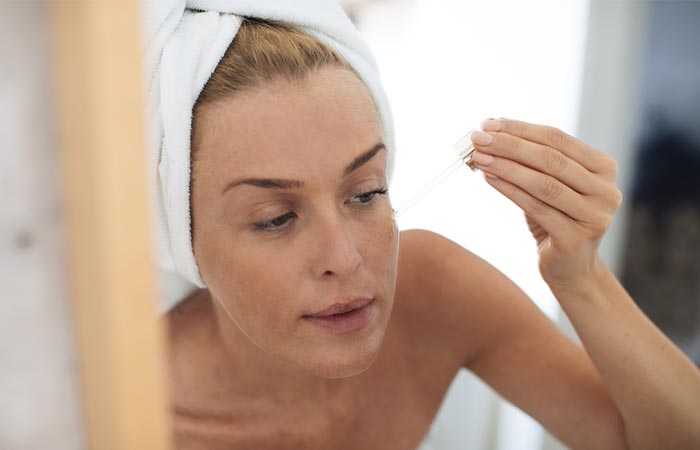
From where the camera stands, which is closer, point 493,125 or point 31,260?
point 31,260

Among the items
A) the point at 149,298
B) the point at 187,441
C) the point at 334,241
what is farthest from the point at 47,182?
the point at 187,441

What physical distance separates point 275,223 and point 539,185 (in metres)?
0.29

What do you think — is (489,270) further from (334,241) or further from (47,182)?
(47,182)

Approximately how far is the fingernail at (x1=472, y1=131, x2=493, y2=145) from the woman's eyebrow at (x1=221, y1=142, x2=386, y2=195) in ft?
0.38

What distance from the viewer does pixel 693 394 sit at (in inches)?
31.3

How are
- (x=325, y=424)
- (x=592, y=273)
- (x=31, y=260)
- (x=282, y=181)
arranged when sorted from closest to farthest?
(x=31, y=260) → (x=282, y=181) → (x=592, y=273) → (x=325, y=424)

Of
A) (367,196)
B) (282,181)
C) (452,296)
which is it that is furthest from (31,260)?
(452,296)

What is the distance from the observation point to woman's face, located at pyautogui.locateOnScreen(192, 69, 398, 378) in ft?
2.11

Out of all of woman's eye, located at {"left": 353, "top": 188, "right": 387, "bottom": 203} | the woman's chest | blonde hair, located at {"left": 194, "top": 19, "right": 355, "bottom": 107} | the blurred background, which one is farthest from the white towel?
the blurred background

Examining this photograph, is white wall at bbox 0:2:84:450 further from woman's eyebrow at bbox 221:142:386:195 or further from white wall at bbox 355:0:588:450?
white wall at bbox 355:0:588:450

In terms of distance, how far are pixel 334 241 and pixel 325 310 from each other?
9cm

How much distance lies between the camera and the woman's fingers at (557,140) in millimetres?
665

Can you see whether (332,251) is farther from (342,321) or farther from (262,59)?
(262,59)

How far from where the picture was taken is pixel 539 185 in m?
0.66
